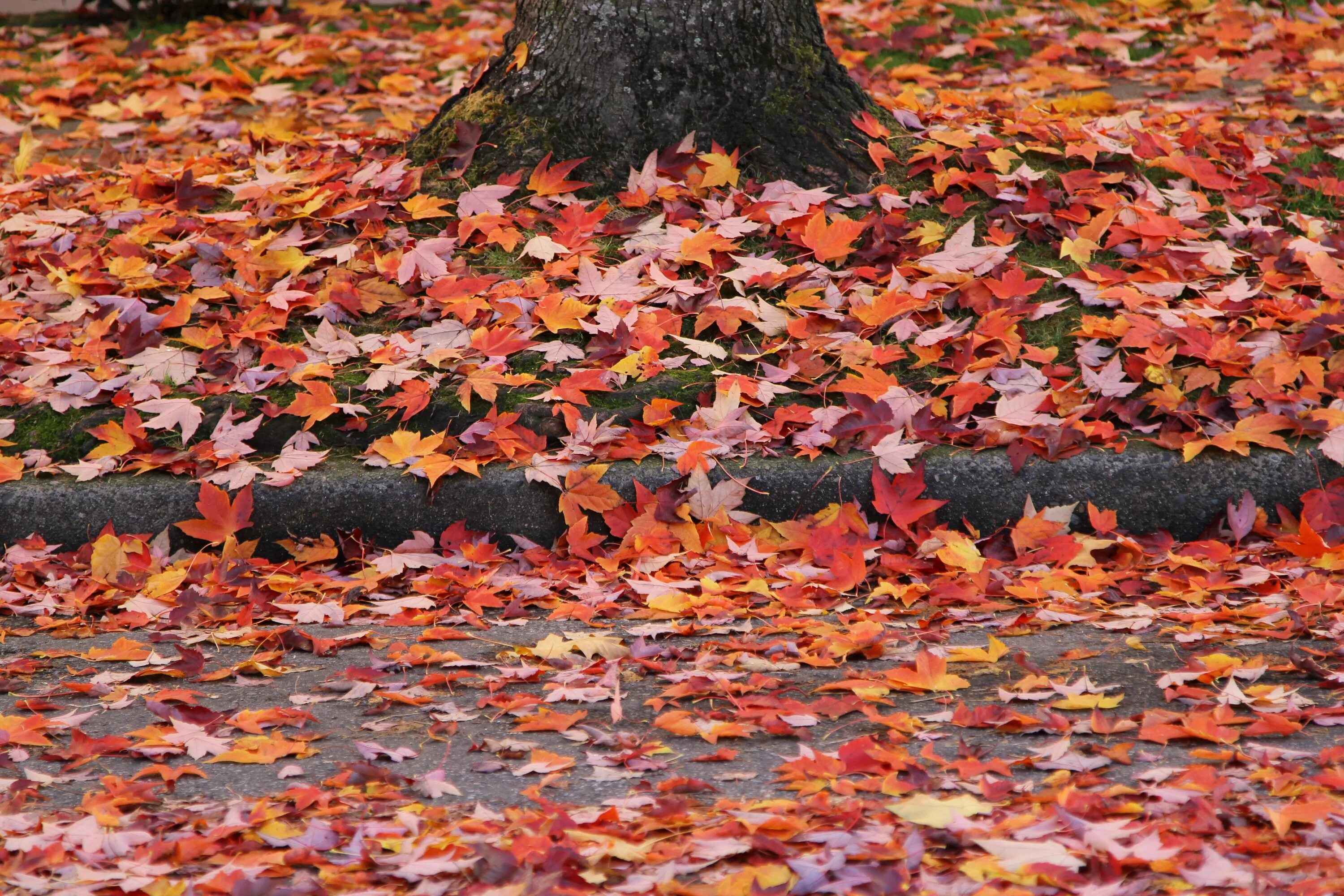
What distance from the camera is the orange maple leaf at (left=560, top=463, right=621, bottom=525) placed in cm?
332

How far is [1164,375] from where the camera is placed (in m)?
3.51

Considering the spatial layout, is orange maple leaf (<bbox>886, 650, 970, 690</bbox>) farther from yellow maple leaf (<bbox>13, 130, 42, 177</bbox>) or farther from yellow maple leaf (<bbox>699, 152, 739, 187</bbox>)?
yellow maple leaf (<bbox>13, 130, 42, 177</bbox>)

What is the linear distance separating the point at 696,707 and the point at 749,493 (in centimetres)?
88

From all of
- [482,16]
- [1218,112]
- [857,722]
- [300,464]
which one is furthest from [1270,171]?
[482,16]

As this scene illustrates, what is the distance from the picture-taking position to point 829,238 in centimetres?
396

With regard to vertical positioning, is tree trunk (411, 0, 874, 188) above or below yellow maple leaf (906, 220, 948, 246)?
above

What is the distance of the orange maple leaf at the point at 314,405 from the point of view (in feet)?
11.6

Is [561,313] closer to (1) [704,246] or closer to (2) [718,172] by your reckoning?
(1) [704,246]

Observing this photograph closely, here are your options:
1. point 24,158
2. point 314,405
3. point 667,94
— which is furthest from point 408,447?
point 24,158

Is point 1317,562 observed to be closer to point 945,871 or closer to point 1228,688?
point 1228,688

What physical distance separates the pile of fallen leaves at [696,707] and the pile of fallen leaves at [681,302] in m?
0.27

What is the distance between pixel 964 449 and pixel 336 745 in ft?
5.77

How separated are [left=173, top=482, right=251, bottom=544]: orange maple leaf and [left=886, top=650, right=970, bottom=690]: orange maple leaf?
68.0 inches

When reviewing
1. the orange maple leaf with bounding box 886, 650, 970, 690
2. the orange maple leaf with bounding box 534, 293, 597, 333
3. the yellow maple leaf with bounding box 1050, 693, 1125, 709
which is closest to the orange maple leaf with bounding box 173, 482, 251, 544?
the orange maple leaf with bounding box 534, 293, 597, 333
